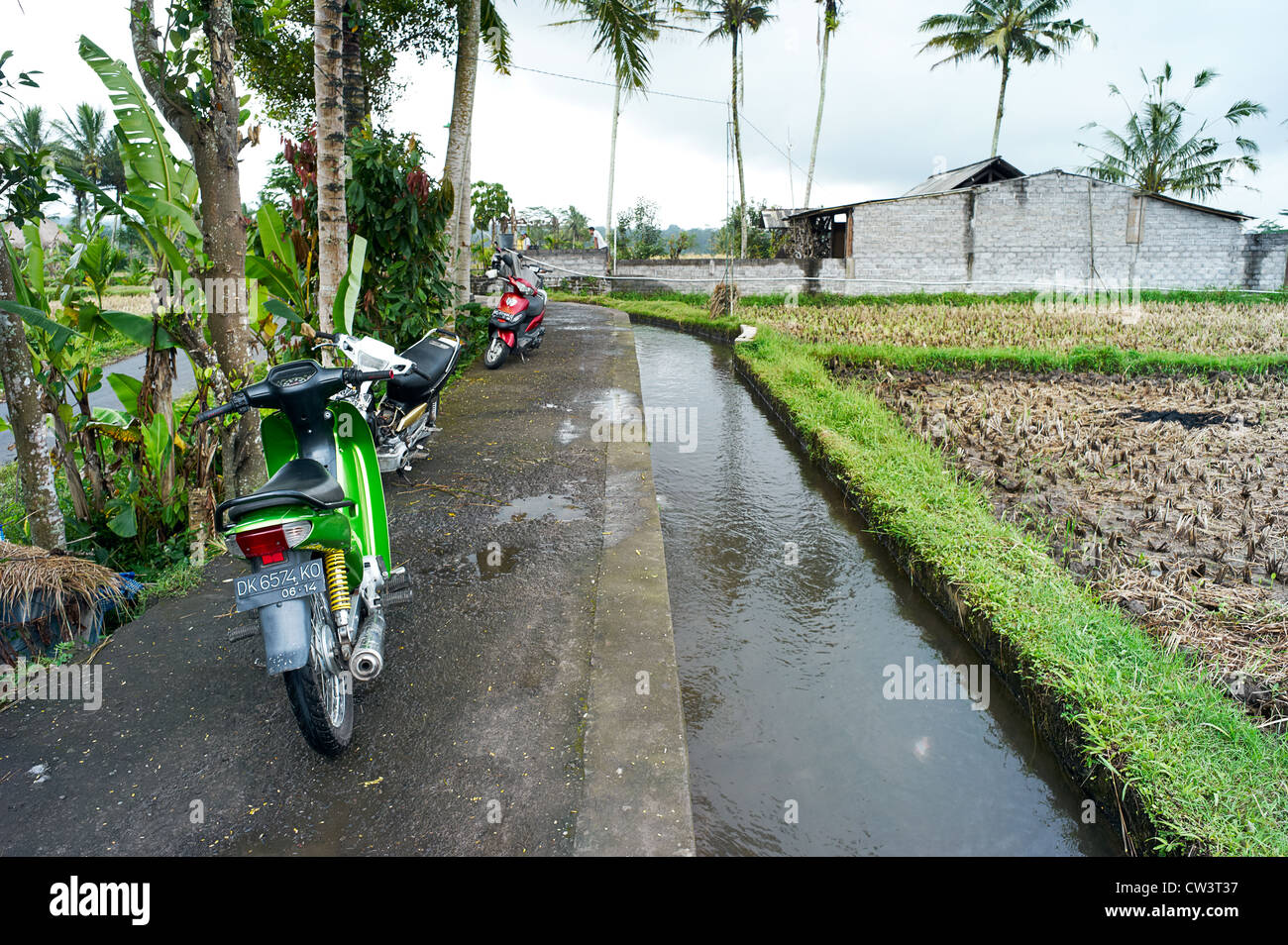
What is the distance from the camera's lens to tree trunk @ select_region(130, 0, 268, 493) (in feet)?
13.7

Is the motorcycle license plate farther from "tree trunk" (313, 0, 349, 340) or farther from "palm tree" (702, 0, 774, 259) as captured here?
"palm tree" (702, 0, 774, 259)

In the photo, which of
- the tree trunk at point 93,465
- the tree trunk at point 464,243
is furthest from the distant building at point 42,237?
the tree trunk at point 464,243

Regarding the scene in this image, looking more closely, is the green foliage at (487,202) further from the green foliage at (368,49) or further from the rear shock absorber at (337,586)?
the rear shock absorber at (337,586)

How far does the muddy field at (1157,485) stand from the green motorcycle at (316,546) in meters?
3.21

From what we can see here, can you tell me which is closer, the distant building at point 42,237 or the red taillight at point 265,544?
the red taillight at point 265,544

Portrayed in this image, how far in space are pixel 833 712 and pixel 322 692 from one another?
194cm

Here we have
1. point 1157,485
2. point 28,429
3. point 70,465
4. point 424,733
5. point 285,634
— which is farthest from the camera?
point 1157,485

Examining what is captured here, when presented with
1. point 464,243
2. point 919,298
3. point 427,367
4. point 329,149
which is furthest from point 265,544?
→ point 919,298

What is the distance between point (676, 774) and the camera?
2.42 meters

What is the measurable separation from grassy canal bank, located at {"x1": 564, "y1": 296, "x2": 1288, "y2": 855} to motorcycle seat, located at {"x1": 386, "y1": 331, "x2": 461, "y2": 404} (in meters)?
2.95

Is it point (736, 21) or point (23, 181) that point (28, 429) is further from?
point (736, 21)

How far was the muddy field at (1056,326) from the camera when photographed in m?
11.8

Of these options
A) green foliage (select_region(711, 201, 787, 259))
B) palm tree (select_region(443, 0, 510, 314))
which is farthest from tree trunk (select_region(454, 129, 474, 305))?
green foliage (select_region(711, 201, 787, 259))

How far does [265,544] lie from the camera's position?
232 centimetres
